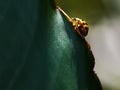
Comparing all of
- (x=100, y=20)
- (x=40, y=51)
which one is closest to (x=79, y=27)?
(x=40, y=51)

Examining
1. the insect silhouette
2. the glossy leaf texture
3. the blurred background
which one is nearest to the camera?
the glossy leaf texture

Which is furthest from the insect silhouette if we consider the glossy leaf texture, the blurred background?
the blurred background

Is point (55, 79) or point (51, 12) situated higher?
point (51, 12)

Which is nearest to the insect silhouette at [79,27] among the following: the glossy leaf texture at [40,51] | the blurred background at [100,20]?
the glossy leaf texture at [40,51]

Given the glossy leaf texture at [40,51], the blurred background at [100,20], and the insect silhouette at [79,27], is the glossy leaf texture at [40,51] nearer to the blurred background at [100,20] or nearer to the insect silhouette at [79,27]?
the insect silhouette at [79,27]

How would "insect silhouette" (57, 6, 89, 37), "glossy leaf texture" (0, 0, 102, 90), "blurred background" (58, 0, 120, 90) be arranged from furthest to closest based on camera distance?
"blurred background" (58, 0, 120, 90) → "insect silhouette" (57, 6, 89, 37) → "glossy leaf texture" (0, 0, 102, 90)

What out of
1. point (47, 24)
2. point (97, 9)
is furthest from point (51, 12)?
point (97, 9)

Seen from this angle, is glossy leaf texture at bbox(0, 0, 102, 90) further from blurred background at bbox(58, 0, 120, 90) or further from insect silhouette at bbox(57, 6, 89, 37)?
blurred background at bbox(58, 0, 120, 90)

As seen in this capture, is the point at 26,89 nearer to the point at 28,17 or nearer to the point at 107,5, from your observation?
the point at 28,17
